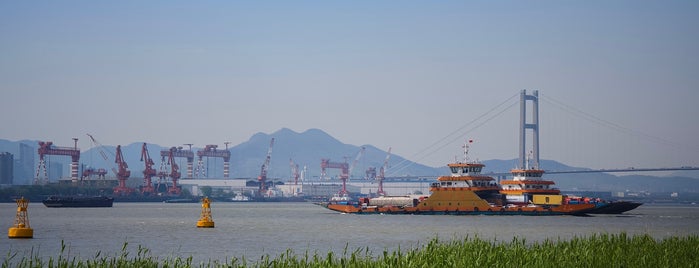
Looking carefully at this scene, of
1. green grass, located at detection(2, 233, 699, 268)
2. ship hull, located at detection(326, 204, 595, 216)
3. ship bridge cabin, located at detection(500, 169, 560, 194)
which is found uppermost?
ship bridge cabin, located at detection(500, 169, 560, 194)

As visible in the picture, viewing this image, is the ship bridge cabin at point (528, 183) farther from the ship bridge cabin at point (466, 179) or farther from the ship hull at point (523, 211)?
the ship hull at point (523, 211)

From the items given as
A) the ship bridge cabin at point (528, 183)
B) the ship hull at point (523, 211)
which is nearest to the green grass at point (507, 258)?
the ship hull at point (523, 211)

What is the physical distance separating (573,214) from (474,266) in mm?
95289

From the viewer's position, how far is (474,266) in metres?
34.3

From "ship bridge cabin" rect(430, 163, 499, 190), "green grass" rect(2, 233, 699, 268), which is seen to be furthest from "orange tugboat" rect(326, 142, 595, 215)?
"green grass" rect(2, 233, 699, 268)

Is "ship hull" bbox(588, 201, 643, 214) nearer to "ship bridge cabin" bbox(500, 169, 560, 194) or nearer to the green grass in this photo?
"ship bridge cabin" bbox(500, 169, 560, 194)

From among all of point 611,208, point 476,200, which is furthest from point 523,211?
point 611,208

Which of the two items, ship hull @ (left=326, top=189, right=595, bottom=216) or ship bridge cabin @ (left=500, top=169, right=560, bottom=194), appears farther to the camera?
ship bridge cabin @ (left=500, top=169, right=560, bottom=194)

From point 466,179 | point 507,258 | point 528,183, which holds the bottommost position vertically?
point 507,258

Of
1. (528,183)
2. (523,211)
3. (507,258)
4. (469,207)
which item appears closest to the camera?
(507,258)

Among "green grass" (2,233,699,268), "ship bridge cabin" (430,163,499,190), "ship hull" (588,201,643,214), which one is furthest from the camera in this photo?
"ship hull" (588,201,643,214)

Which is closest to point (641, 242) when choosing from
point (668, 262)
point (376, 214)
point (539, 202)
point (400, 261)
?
point (668, 262)

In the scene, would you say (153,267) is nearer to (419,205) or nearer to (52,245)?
(52,245)

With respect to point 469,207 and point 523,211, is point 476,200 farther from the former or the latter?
point 523,211
